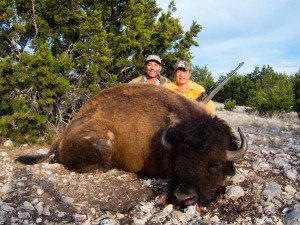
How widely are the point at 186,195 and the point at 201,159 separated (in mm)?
541

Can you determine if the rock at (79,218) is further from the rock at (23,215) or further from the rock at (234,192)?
the rock at (234,192)

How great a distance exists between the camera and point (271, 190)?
5543 mm

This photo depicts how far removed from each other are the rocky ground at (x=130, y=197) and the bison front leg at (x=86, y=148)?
199 millimetres

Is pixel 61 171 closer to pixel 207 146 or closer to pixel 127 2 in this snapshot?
pixel 207 146

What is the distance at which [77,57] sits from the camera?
9578 mm

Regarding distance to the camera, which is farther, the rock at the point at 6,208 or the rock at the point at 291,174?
the rock at the point at 291,174

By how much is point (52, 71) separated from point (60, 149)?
1.94m

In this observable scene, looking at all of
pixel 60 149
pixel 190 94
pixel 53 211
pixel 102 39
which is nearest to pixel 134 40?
pixel 102 39

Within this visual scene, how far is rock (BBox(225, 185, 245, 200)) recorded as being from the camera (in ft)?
17.8

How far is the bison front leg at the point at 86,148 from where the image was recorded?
6.91 m

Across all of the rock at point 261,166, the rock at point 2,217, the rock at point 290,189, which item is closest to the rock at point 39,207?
the rock at point 2,217

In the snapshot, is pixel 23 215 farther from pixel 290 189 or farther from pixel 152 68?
pixel 152 68

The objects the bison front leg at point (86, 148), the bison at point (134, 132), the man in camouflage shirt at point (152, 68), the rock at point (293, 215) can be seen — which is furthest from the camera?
the man in camouflage shirt at point (152, 68)

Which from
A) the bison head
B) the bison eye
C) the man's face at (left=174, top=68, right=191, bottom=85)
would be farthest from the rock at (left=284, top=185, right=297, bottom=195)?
the man's face at (left=174, top=68, right=191, bottom=85)
